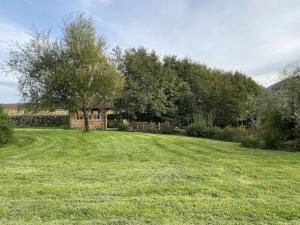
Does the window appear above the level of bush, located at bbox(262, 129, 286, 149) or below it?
above

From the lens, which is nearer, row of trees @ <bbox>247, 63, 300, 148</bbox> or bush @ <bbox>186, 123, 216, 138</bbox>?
row of trees @ <bbox>247, 63, 300, 148</bbox>

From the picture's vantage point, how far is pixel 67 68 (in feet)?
84.3

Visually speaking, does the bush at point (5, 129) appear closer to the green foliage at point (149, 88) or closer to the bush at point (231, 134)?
the bush at point (231, 134)

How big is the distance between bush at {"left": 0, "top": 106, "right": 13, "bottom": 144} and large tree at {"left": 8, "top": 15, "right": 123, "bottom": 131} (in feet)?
23.9

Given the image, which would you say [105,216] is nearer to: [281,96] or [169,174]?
[169,174]

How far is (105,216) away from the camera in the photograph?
543 cm

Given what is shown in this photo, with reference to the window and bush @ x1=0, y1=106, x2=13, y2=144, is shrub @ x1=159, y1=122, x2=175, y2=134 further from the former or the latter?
bush @ x1=0, y1=106, x2=13, y2=144

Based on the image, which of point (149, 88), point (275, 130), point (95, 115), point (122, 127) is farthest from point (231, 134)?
point (95, 115)

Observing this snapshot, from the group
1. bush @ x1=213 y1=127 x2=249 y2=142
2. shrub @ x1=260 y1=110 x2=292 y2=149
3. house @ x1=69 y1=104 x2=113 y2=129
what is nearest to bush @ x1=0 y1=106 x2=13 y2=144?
shrub @ x1=260 y1=110 x2=292 y2=149

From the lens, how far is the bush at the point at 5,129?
704 inches

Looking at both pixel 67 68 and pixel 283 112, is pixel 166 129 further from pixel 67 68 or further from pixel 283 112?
pixel 283 112

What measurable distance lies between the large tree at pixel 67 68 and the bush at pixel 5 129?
7.29 metres

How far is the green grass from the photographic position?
5422 millimetres

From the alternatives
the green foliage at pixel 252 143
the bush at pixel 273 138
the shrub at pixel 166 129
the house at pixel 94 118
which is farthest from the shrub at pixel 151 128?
the bush at pixel 273 138
